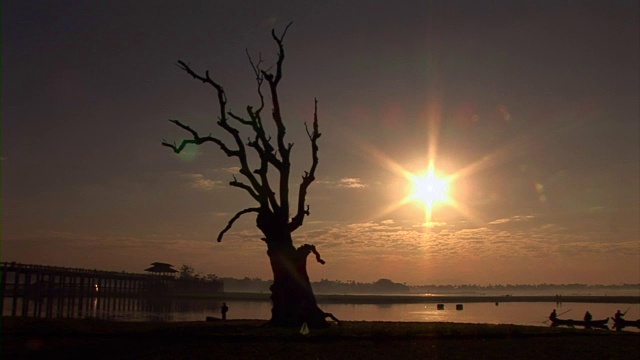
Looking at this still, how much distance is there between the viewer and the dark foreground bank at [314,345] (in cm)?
1748

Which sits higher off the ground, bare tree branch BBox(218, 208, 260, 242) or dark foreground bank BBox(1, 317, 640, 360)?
bare tree branch BBox(218, 208, 260, 242)

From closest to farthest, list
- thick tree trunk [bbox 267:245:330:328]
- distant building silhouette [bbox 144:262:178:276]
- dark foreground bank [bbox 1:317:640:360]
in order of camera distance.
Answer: dark foreground bank [bbox 1:317:640:360] < thick tree trunk [bbox 267:245:330:328] < distant building silhouette [bbox 144:262:178:276]

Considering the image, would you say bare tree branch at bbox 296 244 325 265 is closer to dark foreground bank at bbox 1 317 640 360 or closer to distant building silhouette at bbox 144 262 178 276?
dark foreground bank at bbox 1 317 640 360

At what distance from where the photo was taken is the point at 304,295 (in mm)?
28234

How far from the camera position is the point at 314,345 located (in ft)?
63.9

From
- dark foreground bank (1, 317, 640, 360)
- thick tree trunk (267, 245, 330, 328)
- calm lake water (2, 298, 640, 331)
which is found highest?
thick tree trunk (267, 245, 330, 328)

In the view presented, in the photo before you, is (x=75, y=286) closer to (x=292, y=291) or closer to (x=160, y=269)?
(x=160, y=269)

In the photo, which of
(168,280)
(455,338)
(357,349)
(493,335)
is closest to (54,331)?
(357,349)

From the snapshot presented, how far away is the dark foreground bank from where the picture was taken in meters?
17.5

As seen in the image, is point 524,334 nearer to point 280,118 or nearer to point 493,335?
point 493,335

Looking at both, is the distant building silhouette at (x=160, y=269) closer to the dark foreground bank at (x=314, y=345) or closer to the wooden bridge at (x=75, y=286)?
the wooden bridge at (x=75, y=286)

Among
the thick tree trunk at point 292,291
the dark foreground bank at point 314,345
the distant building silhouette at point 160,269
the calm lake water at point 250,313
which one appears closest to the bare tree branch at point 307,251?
the thick tree trunk at point 292,291

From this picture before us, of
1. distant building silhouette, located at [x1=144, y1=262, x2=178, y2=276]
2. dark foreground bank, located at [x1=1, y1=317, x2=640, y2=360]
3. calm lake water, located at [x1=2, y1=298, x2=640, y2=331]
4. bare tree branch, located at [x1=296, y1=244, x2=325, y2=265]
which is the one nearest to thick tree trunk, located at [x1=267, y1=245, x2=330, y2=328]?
bare tree branch, located at [x1=296, y1=244, x2=325, y2=265]

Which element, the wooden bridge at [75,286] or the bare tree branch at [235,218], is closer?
the bare tree branch at [235,218]
